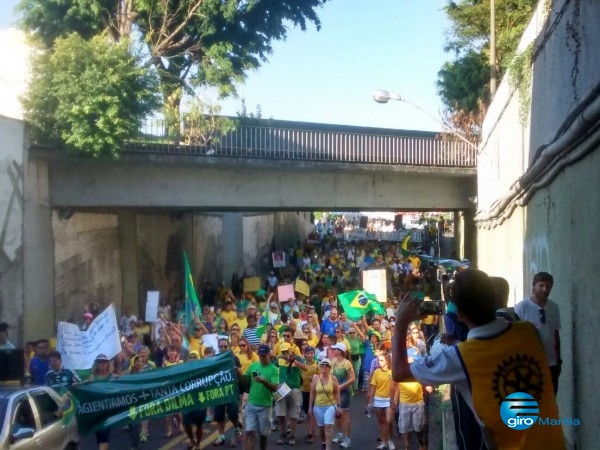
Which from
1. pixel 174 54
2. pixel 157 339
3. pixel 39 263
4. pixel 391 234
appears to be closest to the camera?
pixel 157 339

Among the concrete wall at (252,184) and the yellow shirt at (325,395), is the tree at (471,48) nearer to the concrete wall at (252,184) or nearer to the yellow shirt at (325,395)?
the concrete wall at (252,184)

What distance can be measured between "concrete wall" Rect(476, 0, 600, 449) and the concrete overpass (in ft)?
31.5

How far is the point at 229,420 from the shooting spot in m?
14.2

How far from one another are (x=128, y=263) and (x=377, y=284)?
8.09 m

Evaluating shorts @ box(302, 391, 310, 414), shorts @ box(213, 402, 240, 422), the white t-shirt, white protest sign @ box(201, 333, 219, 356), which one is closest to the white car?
shorts @ box(213, 402, 240, 422)

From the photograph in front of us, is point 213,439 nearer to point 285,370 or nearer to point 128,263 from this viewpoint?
point 285,370

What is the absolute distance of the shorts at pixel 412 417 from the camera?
1187 cm

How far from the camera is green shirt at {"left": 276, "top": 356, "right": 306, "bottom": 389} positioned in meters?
Result: 13.4

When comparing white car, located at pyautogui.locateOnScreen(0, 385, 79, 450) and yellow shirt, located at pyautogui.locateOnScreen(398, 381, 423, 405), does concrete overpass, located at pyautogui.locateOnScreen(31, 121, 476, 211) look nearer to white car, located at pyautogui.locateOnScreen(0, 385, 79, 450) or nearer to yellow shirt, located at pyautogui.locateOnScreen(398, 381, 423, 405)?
white car, located at pyautogui.locateOnScreen(0, 385, 79, 450)

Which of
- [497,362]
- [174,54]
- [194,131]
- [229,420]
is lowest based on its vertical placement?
[229,420]

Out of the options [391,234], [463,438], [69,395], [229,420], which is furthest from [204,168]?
[391,234]

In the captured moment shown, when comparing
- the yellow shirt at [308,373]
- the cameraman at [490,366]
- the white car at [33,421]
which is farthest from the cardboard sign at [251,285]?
the cameraman at [490,366]

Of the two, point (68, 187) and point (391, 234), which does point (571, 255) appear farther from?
Result: point (391, 234)

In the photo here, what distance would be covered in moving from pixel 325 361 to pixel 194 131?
10.8 m
